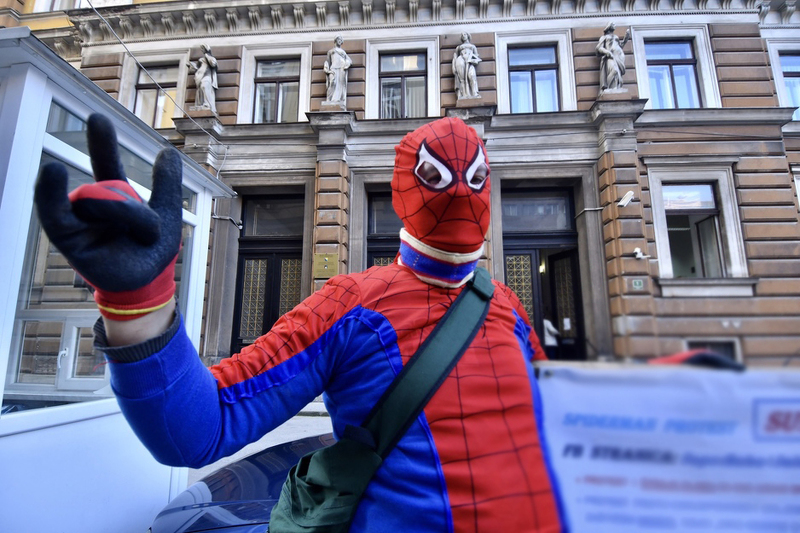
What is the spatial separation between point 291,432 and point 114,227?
510cm

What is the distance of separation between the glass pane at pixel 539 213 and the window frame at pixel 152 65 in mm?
9933

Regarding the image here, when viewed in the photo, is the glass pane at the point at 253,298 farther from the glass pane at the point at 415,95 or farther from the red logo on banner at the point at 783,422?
the red logo on banner at the point at 783,422

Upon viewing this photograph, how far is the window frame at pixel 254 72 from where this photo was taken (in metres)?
8.90

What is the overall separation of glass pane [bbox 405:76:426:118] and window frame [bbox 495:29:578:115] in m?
1.71

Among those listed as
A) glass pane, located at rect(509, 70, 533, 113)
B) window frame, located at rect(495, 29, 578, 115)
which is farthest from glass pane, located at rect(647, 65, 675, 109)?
glass pane, located at rect(509, 70, 533, 113)

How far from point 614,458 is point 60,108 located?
240 centimetres

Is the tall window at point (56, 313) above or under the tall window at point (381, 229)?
under

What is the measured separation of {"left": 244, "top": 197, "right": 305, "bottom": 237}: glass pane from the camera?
8.80m

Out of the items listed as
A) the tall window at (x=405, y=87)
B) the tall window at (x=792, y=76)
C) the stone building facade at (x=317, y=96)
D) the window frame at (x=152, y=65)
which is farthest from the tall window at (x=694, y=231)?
the tall window at (x=792, y=76)

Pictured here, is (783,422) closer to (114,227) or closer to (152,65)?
(114,227)

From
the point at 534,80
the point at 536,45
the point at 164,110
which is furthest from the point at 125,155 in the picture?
the point at 536,45

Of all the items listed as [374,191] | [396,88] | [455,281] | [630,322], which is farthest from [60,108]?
[396,88]

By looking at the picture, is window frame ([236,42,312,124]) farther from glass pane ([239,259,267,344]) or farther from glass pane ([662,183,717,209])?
glass pane ([662,183,717,209])

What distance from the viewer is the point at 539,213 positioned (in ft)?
4.40
